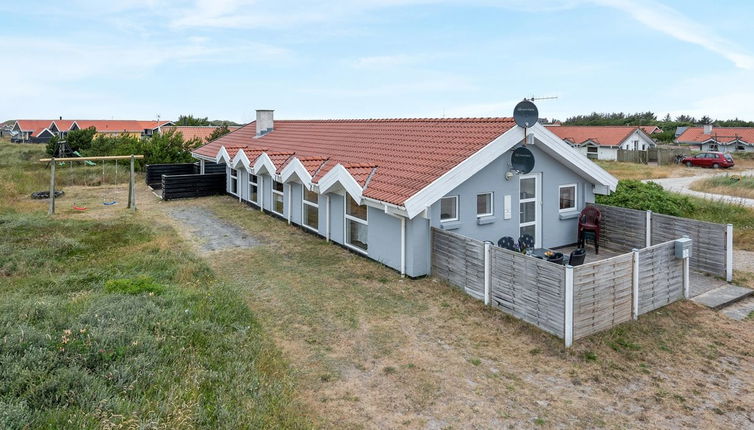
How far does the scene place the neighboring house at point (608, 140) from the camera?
55.6 meters

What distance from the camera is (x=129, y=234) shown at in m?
16.6

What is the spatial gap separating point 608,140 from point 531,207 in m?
48.2

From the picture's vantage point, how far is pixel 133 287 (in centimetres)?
1010

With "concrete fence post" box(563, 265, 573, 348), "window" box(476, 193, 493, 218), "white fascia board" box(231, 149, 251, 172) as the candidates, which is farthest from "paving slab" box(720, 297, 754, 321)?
"white fascia board" box(231, 149, 251, 172)

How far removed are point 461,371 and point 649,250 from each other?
4759 millimetres

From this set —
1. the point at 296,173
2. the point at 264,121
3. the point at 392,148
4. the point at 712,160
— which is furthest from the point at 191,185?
the point at 712,160

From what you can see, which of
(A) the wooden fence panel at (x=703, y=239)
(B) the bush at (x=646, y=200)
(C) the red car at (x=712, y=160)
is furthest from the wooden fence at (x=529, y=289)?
(C) the red car at (x=712, y=160)

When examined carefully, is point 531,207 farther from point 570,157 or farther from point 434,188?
point 434,188

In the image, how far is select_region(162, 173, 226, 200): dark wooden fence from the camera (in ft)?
81.9

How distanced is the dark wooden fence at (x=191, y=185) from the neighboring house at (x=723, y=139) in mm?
58868

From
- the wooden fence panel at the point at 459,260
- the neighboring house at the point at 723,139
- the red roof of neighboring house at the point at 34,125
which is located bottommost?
the wooden fence panel at the point at 459,260

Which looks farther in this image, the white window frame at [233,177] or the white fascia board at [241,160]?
the white window frame at [233,177]

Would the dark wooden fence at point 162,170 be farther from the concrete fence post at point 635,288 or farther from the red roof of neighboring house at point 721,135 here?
the red roof of neighboring house at point 721,135

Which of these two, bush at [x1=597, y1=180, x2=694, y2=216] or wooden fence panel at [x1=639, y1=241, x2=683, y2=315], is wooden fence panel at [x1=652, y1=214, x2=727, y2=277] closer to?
wooden fence panel at [x1=639, y1=241, x2=683, y2=315]
